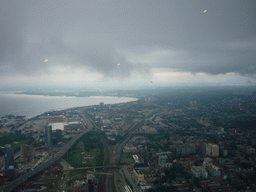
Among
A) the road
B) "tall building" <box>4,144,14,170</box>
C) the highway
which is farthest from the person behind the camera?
"tall building" <box>4,144,14,170</box>

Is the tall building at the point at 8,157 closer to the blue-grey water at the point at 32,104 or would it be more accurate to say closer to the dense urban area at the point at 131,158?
the dense urban area at the point at 131,158

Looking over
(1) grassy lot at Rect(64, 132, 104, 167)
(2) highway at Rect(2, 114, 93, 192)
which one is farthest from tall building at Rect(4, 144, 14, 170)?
(1) grassy lot at Rect(64, 132, 104, 167)

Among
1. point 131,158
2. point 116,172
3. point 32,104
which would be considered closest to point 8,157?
point 116,172

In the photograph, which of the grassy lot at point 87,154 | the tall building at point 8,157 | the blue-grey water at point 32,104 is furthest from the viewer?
the blue-grey water at point 32,104

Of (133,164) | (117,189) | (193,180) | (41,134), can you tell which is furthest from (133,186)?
(41,134)

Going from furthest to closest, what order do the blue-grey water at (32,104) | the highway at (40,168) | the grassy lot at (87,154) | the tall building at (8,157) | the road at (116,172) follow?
the blue-grey water at (32,104), the grassy lot at (87,154), the tall building at (8,157), the road at (116,172), the highway at (40,168)

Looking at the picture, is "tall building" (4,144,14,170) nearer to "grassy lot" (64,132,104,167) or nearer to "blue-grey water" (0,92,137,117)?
"grassy lot" (64,132,104,167)

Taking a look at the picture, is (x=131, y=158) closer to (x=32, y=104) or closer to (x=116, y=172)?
(x=116, y=172)

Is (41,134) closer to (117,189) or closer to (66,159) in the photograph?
(66,159)

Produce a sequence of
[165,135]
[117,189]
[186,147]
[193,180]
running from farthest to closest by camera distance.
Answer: [165,135], [186,147], [193,180], [117,189]

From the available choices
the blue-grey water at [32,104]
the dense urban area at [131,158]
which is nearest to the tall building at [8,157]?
the dense urban area at [131,158]

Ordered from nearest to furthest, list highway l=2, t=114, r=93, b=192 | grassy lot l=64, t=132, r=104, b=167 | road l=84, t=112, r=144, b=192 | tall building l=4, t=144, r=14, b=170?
highway l=2, t=114, r=93, b=192 < road l=84, t=112, r=144, b=192 < tall building l=4, t=144, r=14, b=170 < grassy lot l=64, t=132, r=104, b=167
